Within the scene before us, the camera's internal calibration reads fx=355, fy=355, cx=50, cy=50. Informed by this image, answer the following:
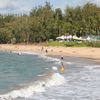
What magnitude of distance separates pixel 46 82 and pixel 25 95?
6501 millimetres

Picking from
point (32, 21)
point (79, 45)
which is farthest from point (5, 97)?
point (32, 21)

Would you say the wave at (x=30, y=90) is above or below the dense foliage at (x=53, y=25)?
below

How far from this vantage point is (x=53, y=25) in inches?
4569

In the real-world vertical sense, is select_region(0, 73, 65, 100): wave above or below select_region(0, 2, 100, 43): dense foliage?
below

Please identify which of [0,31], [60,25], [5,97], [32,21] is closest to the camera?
[5,97]

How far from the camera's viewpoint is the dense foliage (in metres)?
111

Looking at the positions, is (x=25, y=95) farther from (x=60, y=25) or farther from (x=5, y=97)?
(x=60, y=25)

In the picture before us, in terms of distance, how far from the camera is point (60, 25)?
116375 mm

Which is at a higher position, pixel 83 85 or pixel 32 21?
pixel 32 21

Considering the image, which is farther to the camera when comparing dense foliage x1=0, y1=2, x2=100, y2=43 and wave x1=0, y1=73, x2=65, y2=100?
dense foliage x1=0, y1=2, x2=100, y2=43

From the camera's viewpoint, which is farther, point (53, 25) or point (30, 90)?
point (53, 25)

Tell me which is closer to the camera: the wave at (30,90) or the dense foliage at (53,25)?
the wave at (30,90)

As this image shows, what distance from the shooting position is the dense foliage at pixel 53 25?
11056 centimetres

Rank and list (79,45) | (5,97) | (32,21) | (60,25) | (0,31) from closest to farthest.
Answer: (5,97) < (79,45) < (60,25) < (32,21) < (0,31)
